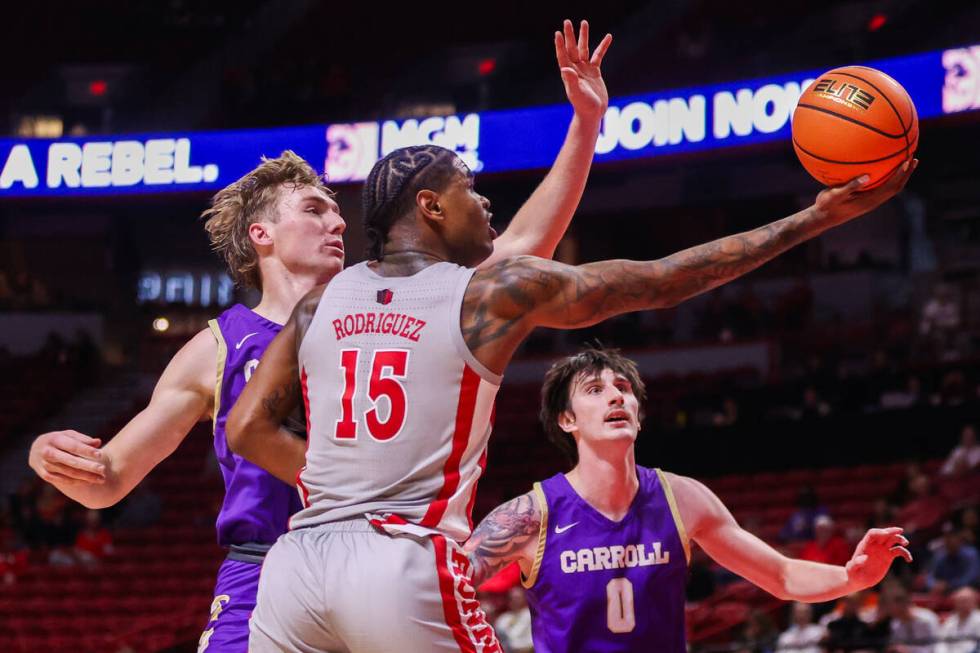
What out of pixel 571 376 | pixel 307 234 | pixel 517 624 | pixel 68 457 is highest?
pixel 307 234

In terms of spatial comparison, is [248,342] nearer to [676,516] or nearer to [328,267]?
[328,267]

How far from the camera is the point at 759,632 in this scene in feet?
32.5

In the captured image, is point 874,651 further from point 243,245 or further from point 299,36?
point 299,36

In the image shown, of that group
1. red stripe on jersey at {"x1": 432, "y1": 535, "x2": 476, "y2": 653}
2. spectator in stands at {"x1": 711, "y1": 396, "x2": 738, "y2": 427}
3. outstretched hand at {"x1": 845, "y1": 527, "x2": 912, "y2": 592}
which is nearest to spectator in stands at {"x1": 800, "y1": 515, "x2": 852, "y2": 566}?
spectator in stands at {"x1": 711, "y1": 396, "x2": 738, "y2": 427}

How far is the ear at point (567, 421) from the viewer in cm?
482

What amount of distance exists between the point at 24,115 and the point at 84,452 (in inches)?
885

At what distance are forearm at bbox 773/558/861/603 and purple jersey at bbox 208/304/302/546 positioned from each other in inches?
64.2

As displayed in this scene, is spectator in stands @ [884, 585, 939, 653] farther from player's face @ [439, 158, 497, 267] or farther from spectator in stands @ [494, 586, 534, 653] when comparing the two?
player's face @ [439, 158, 497, 267]

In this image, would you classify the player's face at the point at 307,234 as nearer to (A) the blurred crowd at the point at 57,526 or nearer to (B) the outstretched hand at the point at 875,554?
(B) the outstretched hand at the point at 875,554

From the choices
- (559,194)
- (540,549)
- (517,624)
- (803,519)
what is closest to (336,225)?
(559,194)

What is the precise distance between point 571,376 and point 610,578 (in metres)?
0.80

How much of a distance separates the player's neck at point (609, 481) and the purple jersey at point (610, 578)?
4cm

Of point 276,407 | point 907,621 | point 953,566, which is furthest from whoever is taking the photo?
point 953,566

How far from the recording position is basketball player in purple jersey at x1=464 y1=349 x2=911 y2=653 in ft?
14.2
